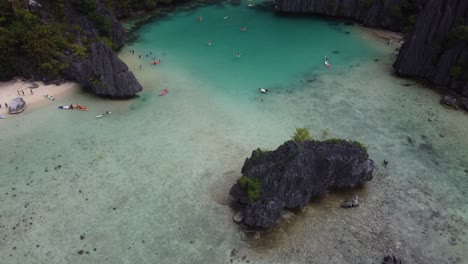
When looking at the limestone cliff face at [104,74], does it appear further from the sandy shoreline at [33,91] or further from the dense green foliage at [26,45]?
the dense green foliage at [26,45]

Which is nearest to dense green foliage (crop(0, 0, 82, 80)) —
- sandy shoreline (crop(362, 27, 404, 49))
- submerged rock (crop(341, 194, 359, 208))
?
submerged rock (crop(341, 194, 359, 208))

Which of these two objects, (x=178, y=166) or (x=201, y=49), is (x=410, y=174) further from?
(x=201, y=49)

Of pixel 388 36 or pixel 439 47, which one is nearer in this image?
pixel 439 47

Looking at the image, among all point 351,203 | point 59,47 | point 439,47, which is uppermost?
point 59,47

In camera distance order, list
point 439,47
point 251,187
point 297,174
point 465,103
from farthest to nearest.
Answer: point 439,47 < point 465,103 < point 297,174 < point 251,187

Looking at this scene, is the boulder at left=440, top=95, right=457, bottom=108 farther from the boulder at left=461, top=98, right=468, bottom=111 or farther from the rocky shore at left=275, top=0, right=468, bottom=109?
the boulder at left=461, top=98, right=468, bottom=111

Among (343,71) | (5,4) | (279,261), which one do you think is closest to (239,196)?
(279,261)

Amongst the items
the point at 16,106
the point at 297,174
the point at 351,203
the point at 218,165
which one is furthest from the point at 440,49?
the point at 16,106

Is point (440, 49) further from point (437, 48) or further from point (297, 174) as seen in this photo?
point (297, 174)
